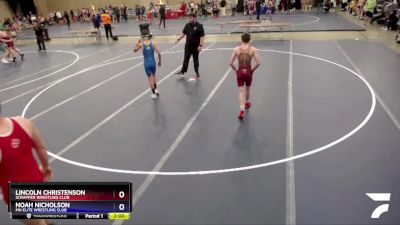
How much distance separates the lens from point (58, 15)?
3316 cm

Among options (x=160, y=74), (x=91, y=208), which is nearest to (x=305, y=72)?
(x=160, y=74)

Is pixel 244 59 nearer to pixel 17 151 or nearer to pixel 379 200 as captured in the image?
pixel 379 200

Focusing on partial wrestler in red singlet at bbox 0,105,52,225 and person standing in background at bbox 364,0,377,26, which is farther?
person standing in background at bbox 364,0,377,26

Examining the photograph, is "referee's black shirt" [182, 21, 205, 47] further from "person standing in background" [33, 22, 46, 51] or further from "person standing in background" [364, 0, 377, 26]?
"person standing in background" [364, 0, 377, 26]

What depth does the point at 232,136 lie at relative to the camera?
6824 millimetres

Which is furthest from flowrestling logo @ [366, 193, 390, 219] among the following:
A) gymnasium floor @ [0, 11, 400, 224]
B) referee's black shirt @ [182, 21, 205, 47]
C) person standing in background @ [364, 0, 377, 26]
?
person standing in background @ [364, 0, 377, 26]

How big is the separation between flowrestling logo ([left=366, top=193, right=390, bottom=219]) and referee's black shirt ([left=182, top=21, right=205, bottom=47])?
7.33 metres

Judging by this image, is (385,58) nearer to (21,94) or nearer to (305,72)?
(305,72)

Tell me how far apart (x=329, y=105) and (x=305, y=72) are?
2.99m

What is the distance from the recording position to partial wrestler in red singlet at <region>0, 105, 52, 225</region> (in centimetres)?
290

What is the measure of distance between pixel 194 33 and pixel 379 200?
24.7 feet
